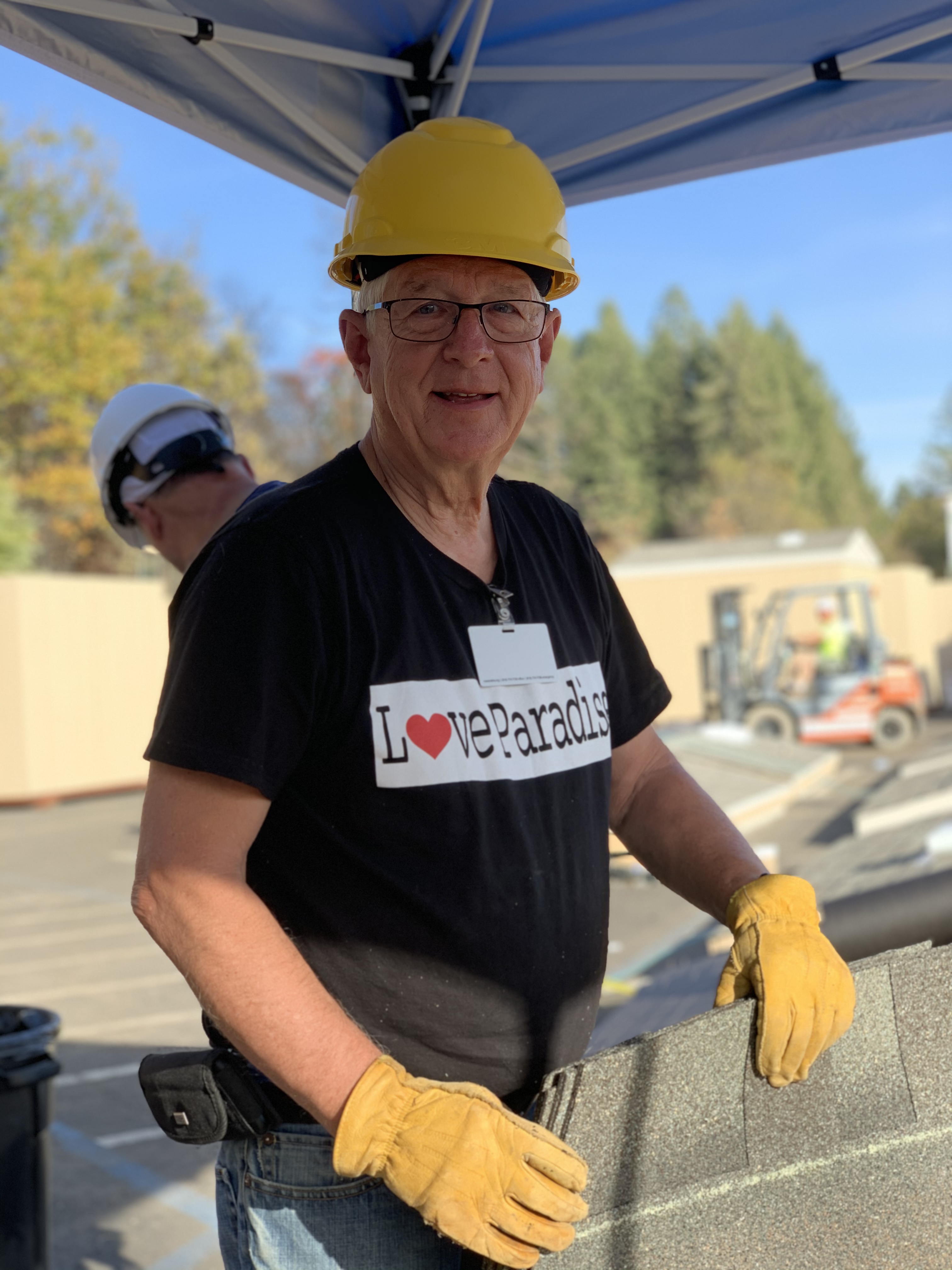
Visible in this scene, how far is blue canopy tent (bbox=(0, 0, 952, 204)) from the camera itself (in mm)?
2592

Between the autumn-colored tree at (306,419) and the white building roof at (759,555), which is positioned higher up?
the autumn-colored tree at (306,419)

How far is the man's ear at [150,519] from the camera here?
3.12 m

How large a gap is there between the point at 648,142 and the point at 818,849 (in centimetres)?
884

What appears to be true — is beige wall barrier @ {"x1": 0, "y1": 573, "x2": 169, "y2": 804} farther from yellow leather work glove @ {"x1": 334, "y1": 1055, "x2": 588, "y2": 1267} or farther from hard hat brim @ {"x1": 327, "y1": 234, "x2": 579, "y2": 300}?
yellow leather work glove @ {"x1": 334, "y1": 1055, "x2": 588, "y2": 1267}

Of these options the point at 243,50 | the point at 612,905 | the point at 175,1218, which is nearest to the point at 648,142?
the point at 243,50

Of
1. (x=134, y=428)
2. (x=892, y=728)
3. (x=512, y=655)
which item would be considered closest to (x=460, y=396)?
(x=512, y=655)

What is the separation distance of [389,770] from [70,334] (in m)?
25.9

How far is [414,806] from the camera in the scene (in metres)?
1.54

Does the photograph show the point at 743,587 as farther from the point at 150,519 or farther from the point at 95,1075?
the point at 150,519

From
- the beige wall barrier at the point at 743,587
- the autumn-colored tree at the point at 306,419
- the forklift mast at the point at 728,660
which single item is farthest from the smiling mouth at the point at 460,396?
the autumn-colored tree at the point at 306,419

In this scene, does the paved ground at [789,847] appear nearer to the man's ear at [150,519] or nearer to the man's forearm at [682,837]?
the man's ear at [150,519]

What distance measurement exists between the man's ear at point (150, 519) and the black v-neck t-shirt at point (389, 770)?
147 cm

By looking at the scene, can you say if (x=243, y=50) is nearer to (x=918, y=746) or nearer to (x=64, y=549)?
(x=918, y=746)

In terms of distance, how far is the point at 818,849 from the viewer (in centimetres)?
1084
